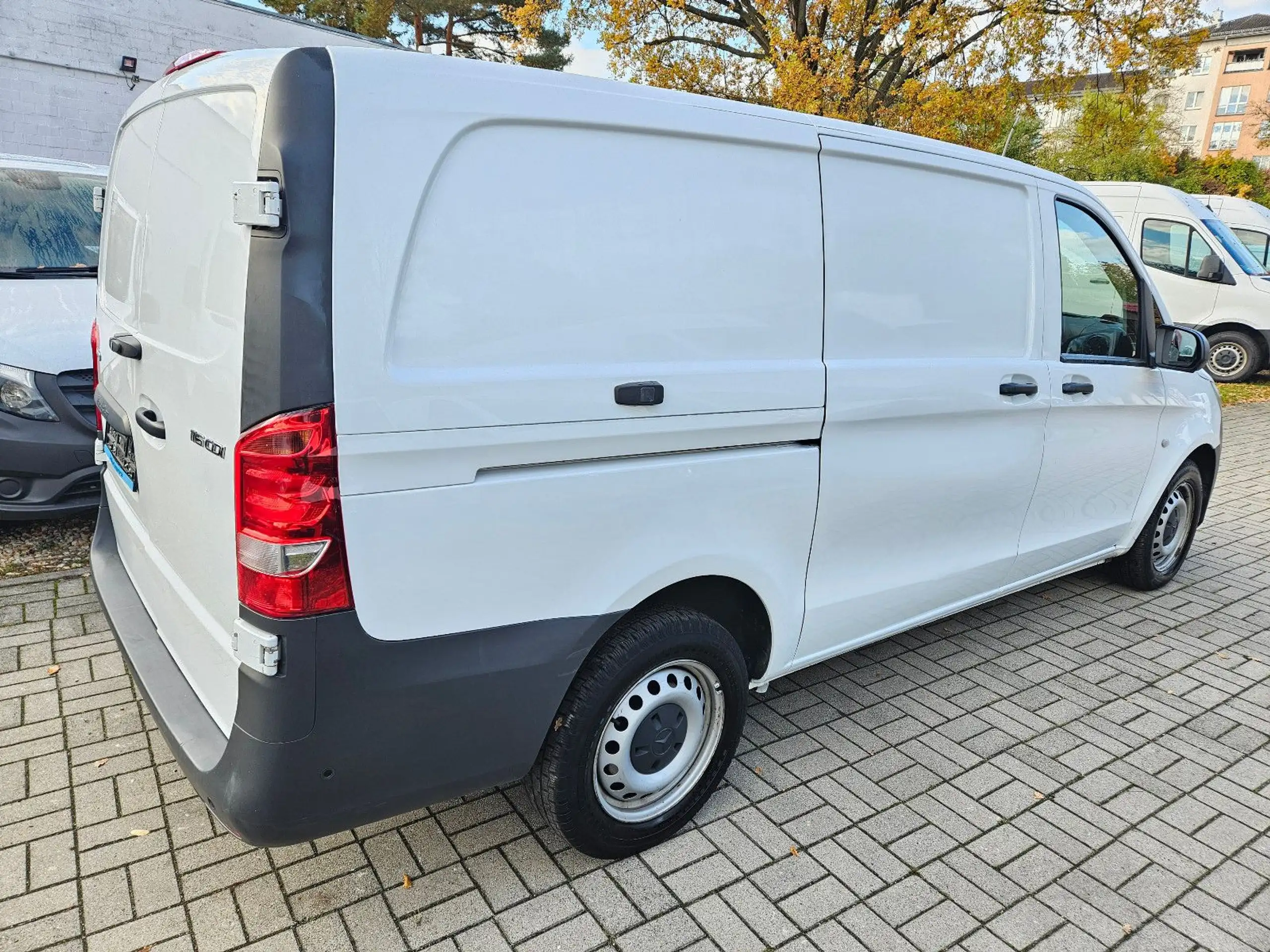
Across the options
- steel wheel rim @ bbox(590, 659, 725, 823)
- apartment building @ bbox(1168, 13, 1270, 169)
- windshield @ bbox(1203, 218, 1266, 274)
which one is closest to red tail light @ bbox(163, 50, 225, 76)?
steel wheel rim @ bbox(590, 659, 725, 823)

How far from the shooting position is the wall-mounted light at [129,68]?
12.5 meters

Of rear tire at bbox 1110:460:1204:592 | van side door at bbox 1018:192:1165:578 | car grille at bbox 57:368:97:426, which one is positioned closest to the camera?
van side door at bbox 1018:192:1165:578

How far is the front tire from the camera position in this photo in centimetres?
228

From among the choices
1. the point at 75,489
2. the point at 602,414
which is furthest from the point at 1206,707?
the point at 75,489

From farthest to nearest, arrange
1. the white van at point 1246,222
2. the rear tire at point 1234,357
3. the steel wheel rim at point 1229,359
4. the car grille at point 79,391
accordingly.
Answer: the white van at point 1246,222 → the steel wheel rim at point 1229,359 → the rear tire at point 1234,357 → the car grille at point 79,391

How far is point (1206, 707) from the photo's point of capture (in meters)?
3.67

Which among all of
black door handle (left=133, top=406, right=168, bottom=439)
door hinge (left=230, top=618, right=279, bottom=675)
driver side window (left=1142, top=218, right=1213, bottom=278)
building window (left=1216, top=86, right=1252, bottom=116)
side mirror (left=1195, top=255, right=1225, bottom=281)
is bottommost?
door hinge (left=230, top=618, right=279, bottom=675)

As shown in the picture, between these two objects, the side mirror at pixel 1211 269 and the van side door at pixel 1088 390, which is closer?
the van side door at pixel 1088 390

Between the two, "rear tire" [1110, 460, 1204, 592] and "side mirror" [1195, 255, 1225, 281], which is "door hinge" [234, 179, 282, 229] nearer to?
"rear tire" [1110, 460, 1204, 592]

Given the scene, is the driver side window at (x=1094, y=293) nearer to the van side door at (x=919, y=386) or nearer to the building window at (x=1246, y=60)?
the van side door at (x=919, y=386)

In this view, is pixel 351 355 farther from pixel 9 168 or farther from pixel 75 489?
pixel 9 168

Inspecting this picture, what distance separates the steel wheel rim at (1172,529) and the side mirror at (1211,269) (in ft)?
29.0

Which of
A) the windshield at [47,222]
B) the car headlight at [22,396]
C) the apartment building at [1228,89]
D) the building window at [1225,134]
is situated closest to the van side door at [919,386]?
the car headlight at [22,396]

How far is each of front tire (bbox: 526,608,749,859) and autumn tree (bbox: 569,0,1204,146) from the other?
11491 mm
